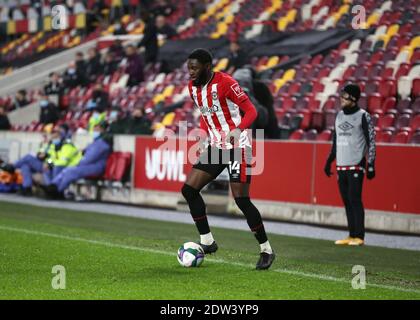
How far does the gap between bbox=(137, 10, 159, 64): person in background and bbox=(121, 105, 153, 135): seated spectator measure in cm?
488

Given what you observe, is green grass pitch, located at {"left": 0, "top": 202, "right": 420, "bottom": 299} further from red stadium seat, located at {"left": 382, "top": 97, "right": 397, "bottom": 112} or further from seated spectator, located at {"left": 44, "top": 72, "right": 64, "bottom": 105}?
seated spectator, located at {"left": 44, "top": 72, "right": 64, "bottom": 105}

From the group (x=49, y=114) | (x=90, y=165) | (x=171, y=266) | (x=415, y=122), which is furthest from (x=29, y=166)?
(x=171, y=266)

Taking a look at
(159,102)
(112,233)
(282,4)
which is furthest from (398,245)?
(282,4)

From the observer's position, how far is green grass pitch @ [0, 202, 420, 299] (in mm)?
8102

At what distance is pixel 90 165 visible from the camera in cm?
2034

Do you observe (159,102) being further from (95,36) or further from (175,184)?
(95,36)

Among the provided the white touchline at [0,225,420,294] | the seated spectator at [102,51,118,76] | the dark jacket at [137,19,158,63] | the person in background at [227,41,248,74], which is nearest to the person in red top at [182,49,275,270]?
the white touchline at [0,225,420,294]

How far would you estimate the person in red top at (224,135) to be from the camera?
9.41 meters

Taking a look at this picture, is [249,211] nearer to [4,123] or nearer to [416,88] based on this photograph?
[416,88]

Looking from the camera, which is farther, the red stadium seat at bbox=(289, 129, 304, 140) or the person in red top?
the red stadium seat at bbox=(289, 129, 304, 140)

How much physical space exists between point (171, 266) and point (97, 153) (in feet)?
35.2

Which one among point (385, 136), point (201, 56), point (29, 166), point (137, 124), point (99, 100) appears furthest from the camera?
point (99, 100)

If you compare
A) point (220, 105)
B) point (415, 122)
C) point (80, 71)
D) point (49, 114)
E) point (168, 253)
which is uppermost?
point (220, 105)

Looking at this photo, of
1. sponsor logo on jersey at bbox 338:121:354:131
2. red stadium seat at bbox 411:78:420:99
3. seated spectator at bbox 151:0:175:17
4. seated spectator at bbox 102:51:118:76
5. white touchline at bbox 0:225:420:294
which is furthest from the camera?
seated spectator at bbox 151:0:175:17
